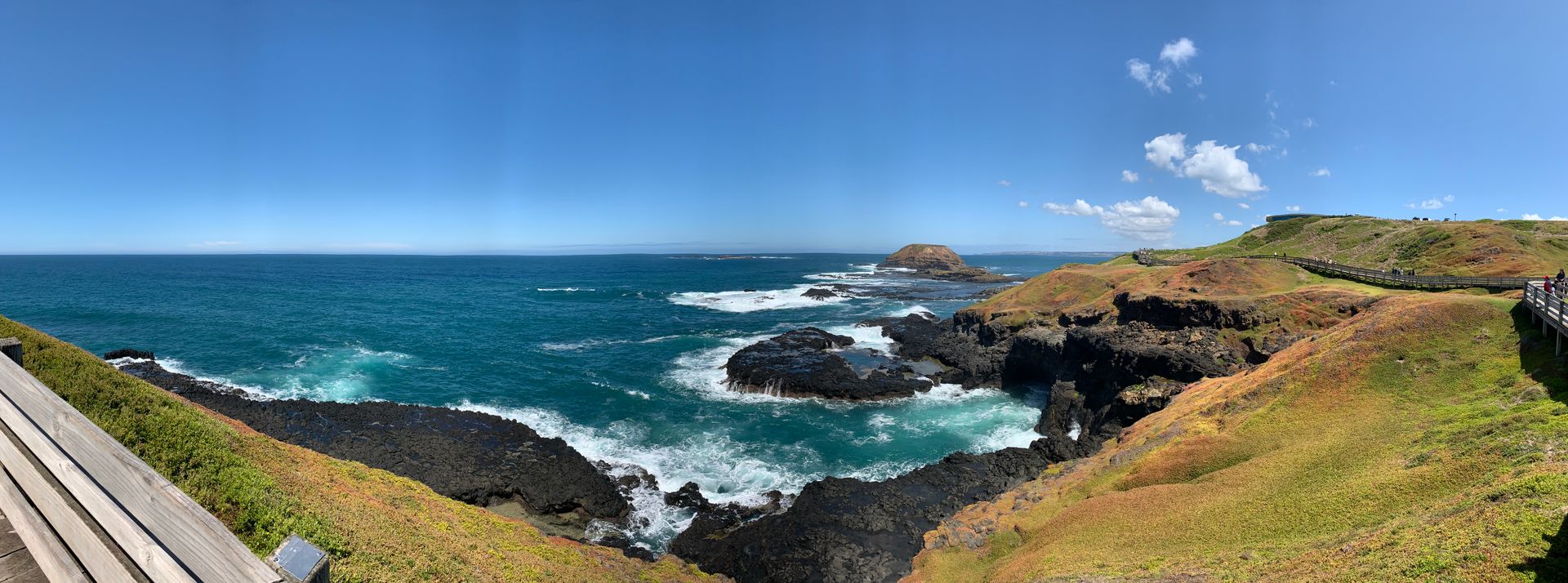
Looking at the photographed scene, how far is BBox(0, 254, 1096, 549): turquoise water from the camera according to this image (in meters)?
32.1

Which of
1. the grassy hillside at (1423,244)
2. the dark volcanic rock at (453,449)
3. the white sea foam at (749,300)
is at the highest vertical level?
the grassy hillside at (1423,244)

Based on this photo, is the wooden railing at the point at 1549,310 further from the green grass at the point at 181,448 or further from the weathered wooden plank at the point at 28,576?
the green grass at the point at 181,448

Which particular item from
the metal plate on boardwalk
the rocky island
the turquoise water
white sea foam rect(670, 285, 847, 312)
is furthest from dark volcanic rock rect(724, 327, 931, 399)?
the rocky island

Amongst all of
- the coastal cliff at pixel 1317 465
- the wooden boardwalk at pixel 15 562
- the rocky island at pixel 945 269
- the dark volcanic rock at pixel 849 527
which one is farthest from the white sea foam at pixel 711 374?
the rocky island at pixel 945 269

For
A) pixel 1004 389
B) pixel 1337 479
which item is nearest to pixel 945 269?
pixel 1004 389

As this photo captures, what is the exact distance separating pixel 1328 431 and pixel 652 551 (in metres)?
23.9

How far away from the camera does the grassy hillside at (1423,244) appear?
4225 cm

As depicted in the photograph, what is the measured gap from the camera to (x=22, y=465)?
3.85 meters

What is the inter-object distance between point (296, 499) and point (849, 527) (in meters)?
18.3

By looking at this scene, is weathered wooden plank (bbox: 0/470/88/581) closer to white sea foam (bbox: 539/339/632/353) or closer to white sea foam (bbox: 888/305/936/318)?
white sea foam (bbox: 539/339/632/353)

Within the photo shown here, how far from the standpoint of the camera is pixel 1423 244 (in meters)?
52.6

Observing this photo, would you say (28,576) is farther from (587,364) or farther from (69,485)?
(587,364)

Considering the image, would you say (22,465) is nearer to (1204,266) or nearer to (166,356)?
(1204,266)

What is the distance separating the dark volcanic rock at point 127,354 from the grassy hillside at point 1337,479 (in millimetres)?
61467
